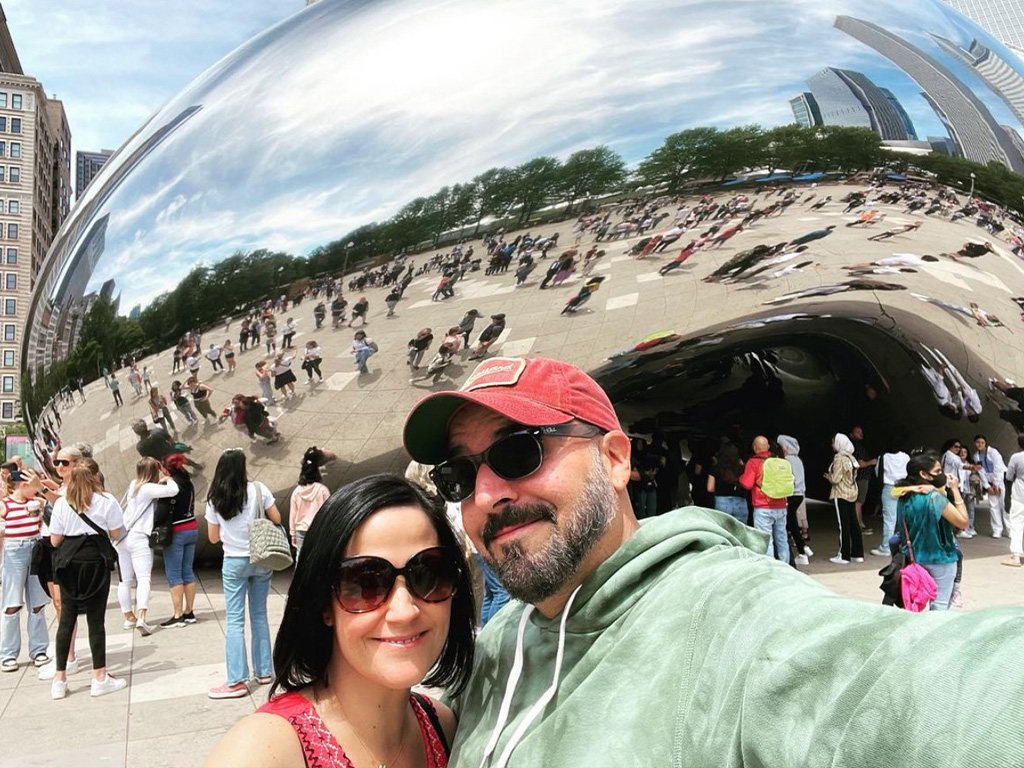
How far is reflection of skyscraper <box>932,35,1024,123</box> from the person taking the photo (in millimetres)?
4062

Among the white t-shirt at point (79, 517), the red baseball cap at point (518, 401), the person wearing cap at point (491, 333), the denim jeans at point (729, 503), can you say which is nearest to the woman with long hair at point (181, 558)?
the white t-shirt at point (79, 517)

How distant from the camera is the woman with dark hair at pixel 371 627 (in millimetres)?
1512

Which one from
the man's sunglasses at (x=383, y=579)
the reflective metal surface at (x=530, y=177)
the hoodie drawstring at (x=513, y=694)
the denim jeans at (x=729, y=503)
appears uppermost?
the reflective metal surface at (x=530, y=177)

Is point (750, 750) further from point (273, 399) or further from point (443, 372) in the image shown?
point (273, 399)

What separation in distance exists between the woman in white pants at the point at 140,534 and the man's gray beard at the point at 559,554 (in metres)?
3.77

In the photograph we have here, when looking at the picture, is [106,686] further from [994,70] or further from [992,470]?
[992,470]

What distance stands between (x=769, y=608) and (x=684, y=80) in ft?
9.61

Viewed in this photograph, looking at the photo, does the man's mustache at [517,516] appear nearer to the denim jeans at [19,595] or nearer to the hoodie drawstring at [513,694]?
the hoodie drawstring at [513,694]

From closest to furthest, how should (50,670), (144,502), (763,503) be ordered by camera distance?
(50,670) < (144,502) < (763,503)

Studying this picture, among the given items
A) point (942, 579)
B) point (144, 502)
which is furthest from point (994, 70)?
point (144, 502)

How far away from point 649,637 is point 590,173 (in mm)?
2608

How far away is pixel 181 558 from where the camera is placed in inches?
224

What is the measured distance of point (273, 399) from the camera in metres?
3.69

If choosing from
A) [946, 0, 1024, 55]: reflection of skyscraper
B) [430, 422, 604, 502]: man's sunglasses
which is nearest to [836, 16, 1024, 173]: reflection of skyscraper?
[430, 422, 604, 502]: man's sunglasses
